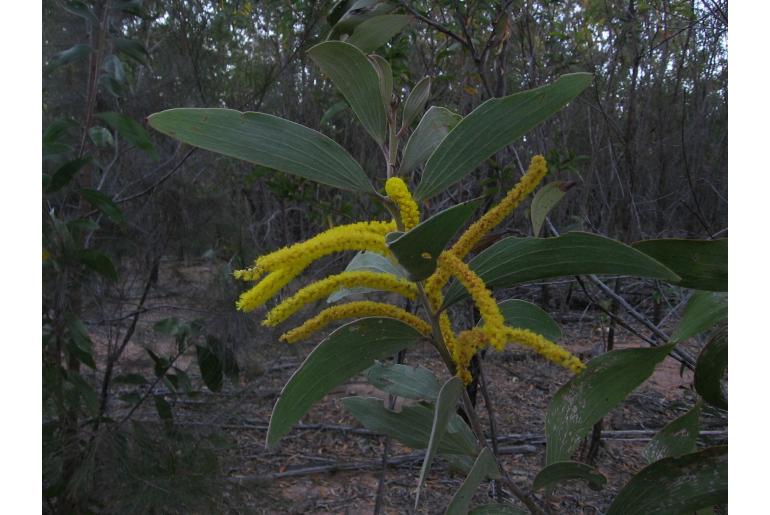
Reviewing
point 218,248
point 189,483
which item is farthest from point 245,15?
point 189,483

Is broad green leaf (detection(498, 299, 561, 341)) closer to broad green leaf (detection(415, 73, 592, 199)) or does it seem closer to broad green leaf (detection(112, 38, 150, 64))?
broad green leaf (detection(415, 73, 592, 199))

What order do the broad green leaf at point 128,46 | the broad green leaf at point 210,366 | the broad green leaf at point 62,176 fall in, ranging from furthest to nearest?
the broad green leaf at point 210,366 < the broad green leaf at point 128,46 < the broad green leaf at point 62,176

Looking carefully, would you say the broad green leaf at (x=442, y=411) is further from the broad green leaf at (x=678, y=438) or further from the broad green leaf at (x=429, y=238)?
the broad green leaf at (x=678, y=438)

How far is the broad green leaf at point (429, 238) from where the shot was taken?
1.02 ft

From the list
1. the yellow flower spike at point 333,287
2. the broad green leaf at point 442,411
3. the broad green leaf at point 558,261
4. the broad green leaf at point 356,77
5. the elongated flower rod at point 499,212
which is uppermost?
the broad green leaf at point 356,77

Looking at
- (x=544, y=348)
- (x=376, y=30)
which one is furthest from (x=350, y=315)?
(x=376, y=30)

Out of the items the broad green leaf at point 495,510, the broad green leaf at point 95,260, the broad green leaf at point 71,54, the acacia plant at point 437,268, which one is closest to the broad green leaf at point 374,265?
the acacia plant at point 437,268

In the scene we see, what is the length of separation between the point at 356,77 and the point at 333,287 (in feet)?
0.48

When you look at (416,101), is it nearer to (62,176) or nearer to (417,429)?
(417,429)

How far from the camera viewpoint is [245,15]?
2.72 m

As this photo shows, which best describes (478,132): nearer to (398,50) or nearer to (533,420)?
(398,50)

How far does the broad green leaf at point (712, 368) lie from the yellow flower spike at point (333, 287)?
0.25m

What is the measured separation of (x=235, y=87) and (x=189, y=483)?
172 centimetres

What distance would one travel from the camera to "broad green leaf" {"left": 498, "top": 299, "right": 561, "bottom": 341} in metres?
0.50
